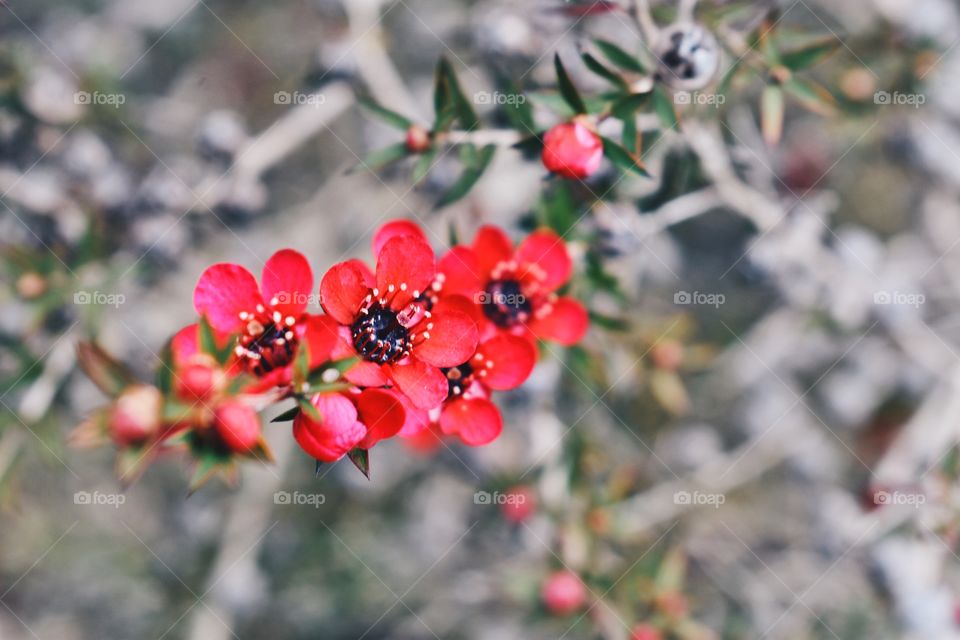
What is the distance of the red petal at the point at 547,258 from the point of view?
164cm

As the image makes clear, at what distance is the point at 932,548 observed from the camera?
8.05 feet

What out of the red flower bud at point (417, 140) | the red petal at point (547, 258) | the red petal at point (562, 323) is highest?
the red flower bud at point (417, 140)

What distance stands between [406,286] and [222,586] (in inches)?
75.5

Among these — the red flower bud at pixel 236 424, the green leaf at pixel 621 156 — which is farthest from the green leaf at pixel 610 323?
the red flower bud at pixel 236 424

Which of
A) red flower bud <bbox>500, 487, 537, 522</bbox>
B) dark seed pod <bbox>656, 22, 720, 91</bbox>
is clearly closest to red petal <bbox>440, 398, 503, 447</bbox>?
dark seed pod <bbox>656, 22, 720, 91</bbox>

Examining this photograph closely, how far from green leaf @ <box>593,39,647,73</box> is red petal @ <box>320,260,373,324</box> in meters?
0.79

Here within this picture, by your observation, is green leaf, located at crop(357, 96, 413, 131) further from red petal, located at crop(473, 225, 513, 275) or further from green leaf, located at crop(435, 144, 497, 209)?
red petal, located at crop(473, 225, 513, 275)

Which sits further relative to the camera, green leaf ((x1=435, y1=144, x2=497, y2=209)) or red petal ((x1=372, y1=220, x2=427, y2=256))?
green leaf ((x1=435, y1=144, x2=497, y2=209))

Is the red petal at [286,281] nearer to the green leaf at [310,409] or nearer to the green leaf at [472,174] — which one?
the green leaf at [310,409]

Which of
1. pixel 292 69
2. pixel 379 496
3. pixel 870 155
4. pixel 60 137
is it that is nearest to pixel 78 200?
pixel 60 137

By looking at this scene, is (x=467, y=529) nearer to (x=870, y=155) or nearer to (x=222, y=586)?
(x=222, y=586)

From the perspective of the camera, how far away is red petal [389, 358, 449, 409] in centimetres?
125

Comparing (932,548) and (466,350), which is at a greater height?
(466,350)

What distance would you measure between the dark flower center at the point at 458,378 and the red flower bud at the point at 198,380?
0.45 metres
